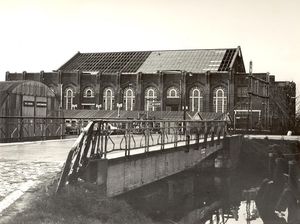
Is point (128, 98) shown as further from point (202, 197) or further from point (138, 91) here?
point (202, 197)

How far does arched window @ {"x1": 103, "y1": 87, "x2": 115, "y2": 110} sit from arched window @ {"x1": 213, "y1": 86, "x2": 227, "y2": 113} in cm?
1304

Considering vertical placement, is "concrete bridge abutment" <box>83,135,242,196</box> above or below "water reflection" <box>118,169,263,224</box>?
above

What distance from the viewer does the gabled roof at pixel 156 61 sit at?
5109 cm

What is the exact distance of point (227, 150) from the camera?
A: 2302cm

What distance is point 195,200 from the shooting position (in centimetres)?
1598

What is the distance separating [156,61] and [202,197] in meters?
39.4

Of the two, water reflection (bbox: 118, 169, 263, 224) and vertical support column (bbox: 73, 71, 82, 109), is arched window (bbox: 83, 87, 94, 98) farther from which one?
water reflection (bbox: 118, 169, 263, 224)

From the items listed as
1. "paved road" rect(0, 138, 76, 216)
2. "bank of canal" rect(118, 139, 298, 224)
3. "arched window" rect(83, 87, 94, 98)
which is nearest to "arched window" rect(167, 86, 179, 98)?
"arched window" rect(83, 87, 94, 98)

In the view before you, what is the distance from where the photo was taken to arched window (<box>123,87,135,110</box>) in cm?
5119

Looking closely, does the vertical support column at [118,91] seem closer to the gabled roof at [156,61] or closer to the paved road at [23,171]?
the gabled roof at [156,61]

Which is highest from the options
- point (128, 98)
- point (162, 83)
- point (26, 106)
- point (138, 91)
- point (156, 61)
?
point (156, 61)

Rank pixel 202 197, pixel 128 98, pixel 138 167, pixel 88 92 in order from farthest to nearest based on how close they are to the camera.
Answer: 1. pixel 88 92
2. pixel 128 98
3. pixel 202 197
4. pixel 138 167

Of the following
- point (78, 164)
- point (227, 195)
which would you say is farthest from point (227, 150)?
point (78, 164)

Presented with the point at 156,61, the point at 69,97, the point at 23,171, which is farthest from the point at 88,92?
the point at 23,171
